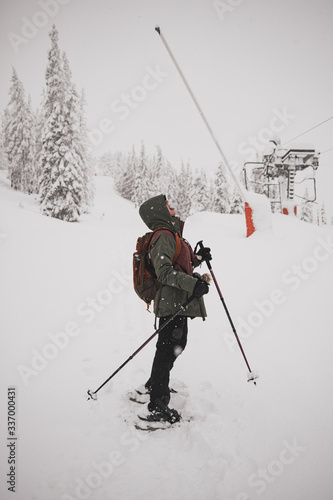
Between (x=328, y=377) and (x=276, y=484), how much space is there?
79.9 inches

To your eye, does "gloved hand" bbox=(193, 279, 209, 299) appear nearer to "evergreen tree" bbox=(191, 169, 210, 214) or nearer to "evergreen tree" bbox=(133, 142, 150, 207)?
"evergreen tree" bbox=(133, 142, 150, 207)

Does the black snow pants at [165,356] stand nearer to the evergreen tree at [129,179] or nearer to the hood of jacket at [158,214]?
the hood of jacket at [158,214]

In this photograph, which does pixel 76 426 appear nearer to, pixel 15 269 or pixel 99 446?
pixel 99 446

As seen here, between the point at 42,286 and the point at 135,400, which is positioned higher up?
the point at 42,286

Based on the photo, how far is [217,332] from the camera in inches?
207

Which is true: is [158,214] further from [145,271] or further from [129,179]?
[129,179]

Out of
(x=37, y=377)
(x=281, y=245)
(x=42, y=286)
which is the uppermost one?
(x=281, y=245)

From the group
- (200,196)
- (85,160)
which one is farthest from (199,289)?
(200,196)

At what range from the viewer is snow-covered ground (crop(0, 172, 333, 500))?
2.33m

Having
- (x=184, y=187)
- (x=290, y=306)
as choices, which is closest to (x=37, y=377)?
(x=290, y=306)

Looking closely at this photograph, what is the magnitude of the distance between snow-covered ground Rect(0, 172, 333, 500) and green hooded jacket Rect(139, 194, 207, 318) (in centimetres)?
130

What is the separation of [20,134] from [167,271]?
36.7 metres

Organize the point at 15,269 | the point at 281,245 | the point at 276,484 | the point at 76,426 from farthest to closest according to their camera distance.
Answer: the point at 281,245, the point at 15,269, the point at 76,426, the point at 276,484

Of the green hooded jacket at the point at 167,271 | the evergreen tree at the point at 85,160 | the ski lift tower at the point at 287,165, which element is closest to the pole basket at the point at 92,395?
the green hooded jacket at the point at 167,271
